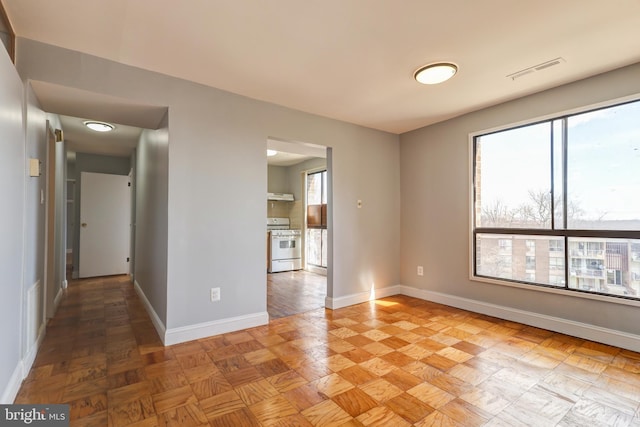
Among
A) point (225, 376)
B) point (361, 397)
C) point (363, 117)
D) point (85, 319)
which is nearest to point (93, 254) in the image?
point (85, 319)

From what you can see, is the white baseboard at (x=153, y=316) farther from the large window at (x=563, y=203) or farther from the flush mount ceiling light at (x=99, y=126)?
the large window at (x=563, y=203)

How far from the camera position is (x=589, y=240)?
2.73 meters

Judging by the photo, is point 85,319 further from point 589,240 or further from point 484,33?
point 589,240

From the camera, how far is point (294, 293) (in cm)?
450

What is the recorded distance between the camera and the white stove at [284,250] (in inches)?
249

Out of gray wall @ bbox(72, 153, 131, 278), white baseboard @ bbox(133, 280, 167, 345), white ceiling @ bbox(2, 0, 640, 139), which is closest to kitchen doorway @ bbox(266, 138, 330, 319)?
white baseboard @ bbox(133, 280, 167, 345)

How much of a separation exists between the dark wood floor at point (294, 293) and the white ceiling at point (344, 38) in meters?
2.52

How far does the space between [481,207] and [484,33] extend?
2.09 m

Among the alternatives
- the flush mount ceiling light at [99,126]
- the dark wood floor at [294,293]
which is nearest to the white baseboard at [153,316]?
the dark wood floor at [294,293]

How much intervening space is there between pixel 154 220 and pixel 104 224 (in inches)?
134

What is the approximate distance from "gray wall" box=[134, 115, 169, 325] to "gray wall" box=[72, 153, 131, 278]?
242 cm

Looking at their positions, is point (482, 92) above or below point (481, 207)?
above

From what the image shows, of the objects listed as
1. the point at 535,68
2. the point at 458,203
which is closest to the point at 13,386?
the point at 458,203

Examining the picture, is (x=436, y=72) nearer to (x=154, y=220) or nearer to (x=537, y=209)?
(x=537, y=209)
